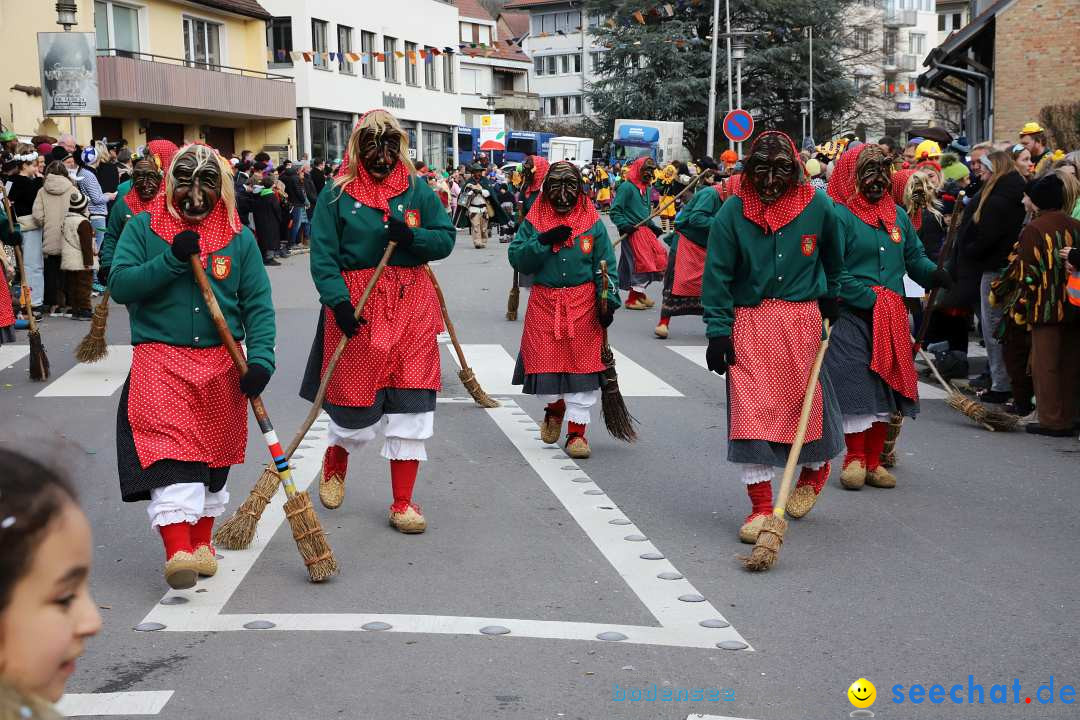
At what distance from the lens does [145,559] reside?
6.08 meters

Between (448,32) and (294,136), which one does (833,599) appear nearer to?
(294,136)

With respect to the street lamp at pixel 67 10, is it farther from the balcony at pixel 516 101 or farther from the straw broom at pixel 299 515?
the balcony at pixel 516 101

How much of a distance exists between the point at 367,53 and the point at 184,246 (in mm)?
47203

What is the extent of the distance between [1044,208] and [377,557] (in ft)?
18.2

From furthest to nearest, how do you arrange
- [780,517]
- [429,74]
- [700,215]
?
[429,74] < [700,215] < [780,517]

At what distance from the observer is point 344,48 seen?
163 feet

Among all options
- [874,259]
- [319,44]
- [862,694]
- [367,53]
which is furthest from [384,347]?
[367,53]

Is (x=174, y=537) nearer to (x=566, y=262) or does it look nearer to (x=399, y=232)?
(x=399, y=232)

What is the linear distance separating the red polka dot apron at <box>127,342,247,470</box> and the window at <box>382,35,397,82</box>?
48501 mm

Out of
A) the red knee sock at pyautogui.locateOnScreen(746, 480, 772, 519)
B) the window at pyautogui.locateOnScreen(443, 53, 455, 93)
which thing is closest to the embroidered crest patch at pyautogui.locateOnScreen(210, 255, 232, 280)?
the red knee sock at pyautogui.locateOnScreen(746, 480, 772, 519)

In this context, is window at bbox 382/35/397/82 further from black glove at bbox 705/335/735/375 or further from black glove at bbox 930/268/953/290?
black glove at bbox 705/335/735/375

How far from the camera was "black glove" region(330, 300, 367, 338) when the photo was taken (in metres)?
6.28

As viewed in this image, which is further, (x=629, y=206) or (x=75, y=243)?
(x=629, y=206)

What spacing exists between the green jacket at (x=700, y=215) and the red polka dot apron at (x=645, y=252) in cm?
325
